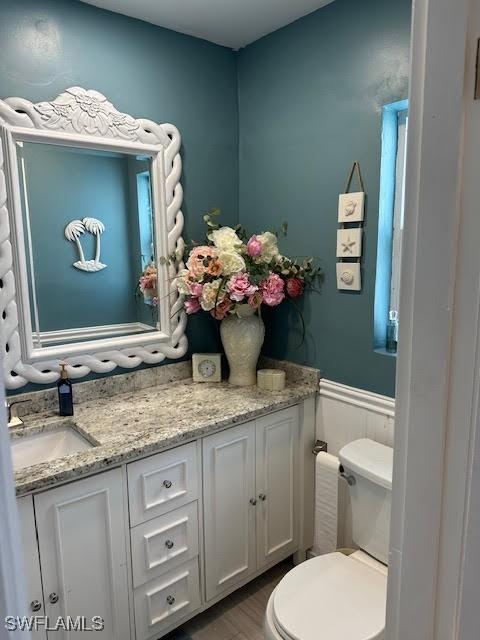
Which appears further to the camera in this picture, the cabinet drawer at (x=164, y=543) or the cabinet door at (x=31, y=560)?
the cabinet drawer at (x=164, y=543)

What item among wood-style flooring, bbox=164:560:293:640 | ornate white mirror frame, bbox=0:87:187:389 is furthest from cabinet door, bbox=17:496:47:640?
wood-style flooring, bbox=164:560:293:640

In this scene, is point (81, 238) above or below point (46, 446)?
above

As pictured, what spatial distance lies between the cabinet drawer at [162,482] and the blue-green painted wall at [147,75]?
2.31 ft

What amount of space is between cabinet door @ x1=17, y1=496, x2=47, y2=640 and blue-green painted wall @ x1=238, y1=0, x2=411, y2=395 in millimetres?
1280

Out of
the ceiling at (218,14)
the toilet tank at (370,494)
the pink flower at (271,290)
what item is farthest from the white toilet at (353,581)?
the ceiling at (218,14)

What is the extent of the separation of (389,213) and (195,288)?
852 millimetres

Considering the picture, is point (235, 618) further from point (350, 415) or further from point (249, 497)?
point (350, 415)

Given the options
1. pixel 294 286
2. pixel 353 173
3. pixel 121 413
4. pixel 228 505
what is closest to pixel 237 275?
pixel 294 286

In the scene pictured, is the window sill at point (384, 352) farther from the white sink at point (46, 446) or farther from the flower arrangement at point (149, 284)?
the white sink at point (46, 446)

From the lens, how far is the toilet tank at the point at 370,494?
1.55 meters

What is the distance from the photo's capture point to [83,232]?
1.79 m

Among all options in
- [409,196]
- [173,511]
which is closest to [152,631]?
[173,511]

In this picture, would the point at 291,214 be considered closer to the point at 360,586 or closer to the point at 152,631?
the point at 360,586

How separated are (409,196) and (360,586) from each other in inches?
53.3
